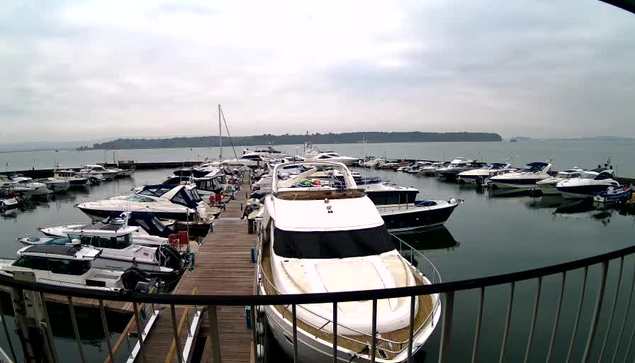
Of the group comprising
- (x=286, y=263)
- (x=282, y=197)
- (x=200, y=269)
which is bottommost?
(x=200, y=269)

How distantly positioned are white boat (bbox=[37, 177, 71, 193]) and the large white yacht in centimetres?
4000

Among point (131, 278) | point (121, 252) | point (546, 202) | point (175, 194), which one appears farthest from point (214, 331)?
point (546, 202)

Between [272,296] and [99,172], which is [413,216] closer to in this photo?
[272,296]

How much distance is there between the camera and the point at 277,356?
7.58 meters

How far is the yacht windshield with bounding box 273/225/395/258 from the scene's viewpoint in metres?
7.31

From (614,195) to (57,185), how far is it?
55.6 m

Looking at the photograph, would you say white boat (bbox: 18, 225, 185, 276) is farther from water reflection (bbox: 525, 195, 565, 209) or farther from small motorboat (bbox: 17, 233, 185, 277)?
water reflection (bbox: 525, 195, 565, 209)

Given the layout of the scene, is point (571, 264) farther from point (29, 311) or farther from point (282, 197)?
point (282, 197)

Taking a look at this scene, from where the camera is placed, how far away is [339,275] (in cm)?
665

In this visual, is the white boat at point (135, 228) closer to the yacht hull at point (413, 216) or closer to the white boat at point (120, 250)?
the white boat at point (120, 250)

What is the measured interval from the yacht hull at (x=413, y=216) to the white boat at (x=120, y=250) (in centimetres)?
1182

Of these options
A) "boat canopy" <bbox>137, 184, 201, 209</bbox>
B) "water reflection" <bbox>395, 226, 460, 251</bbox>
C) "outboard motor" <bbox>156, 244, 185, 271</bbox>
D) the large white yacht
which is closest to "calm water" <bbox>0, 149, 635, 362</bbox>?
"water reflection" <bbox>395, 226, 460, 251</bbox>

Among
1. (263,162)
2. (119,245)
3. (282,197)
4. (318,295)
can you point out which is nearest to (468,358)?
(282,197)

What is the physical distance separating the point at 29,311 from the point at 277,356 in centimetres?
647
